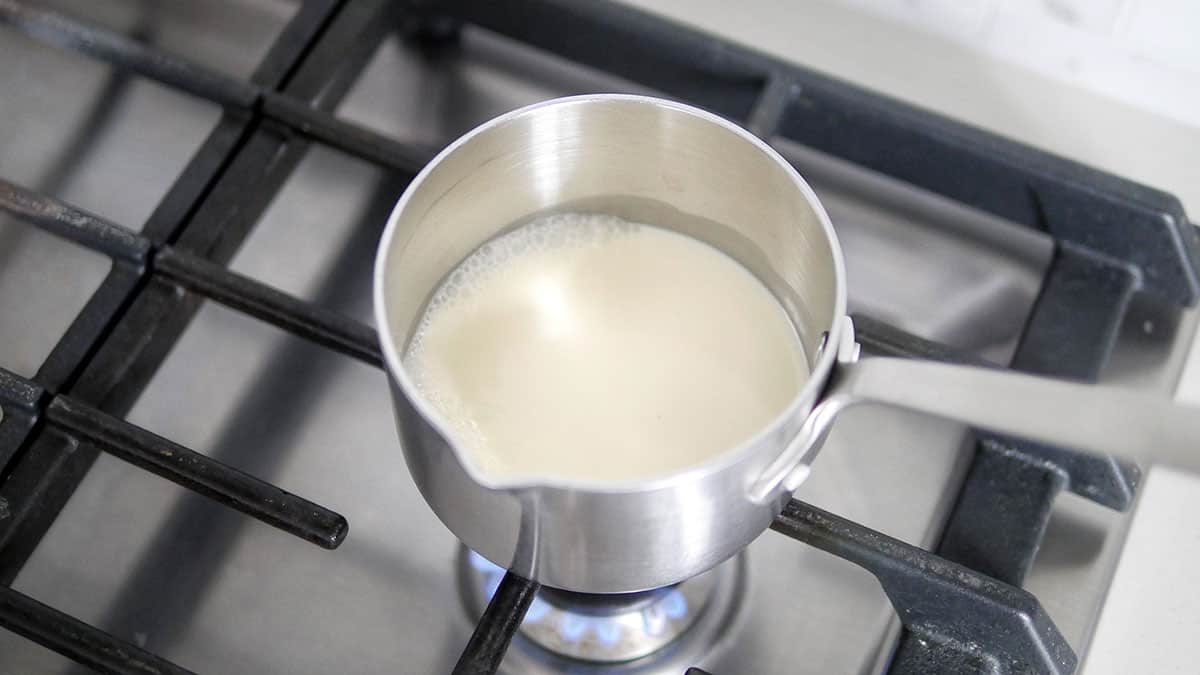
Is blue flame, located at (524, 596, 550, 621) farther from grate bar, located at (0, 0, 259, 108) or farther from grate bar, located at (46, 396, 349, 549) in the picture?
grate bar, located at (0, 0, 259, 108)

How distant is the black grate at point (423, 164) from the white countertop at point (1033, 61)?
0.23 ft

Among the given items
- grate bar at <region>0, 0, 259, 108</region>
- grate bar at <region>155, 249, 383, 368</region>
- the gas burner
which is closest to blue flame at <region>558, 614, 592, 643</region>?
the gas burner

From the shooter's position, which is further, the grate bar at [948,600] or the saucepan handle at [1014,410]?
the grate bar at [948,600]

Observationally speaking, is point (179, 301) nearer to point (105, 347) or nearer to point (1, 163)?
point (105, 347)

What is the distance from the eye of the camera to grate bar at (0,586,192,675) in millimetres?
438

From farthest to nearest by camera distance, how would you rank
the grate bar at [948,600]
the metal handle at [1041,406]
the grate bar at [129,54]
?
the grate bar at [129,54]
the grate bar at [948,600]
the metal handle at [1041,406]

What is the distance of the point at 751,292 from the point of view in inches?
19.1

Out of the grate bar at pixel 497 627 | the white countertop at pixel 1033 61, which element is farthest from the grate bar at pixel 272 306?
the white countertop at pixel 1033 61

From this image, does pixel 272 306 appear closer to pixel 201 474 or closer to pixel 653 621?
pixel 201 474

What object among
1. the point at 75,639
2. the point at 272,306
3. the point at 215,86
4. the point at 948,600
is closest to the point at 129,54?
the point at 215,86

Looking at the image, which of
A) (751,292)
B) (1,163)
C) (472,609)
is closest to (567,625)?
(472,609)

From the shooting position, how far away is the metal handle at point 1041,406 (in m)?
0.35

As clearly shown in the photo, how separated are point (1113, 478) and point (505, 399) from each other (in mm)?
234

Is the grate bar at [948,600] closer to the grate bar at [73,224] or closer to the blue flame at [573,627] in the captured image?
the blue flame at [573,627]
